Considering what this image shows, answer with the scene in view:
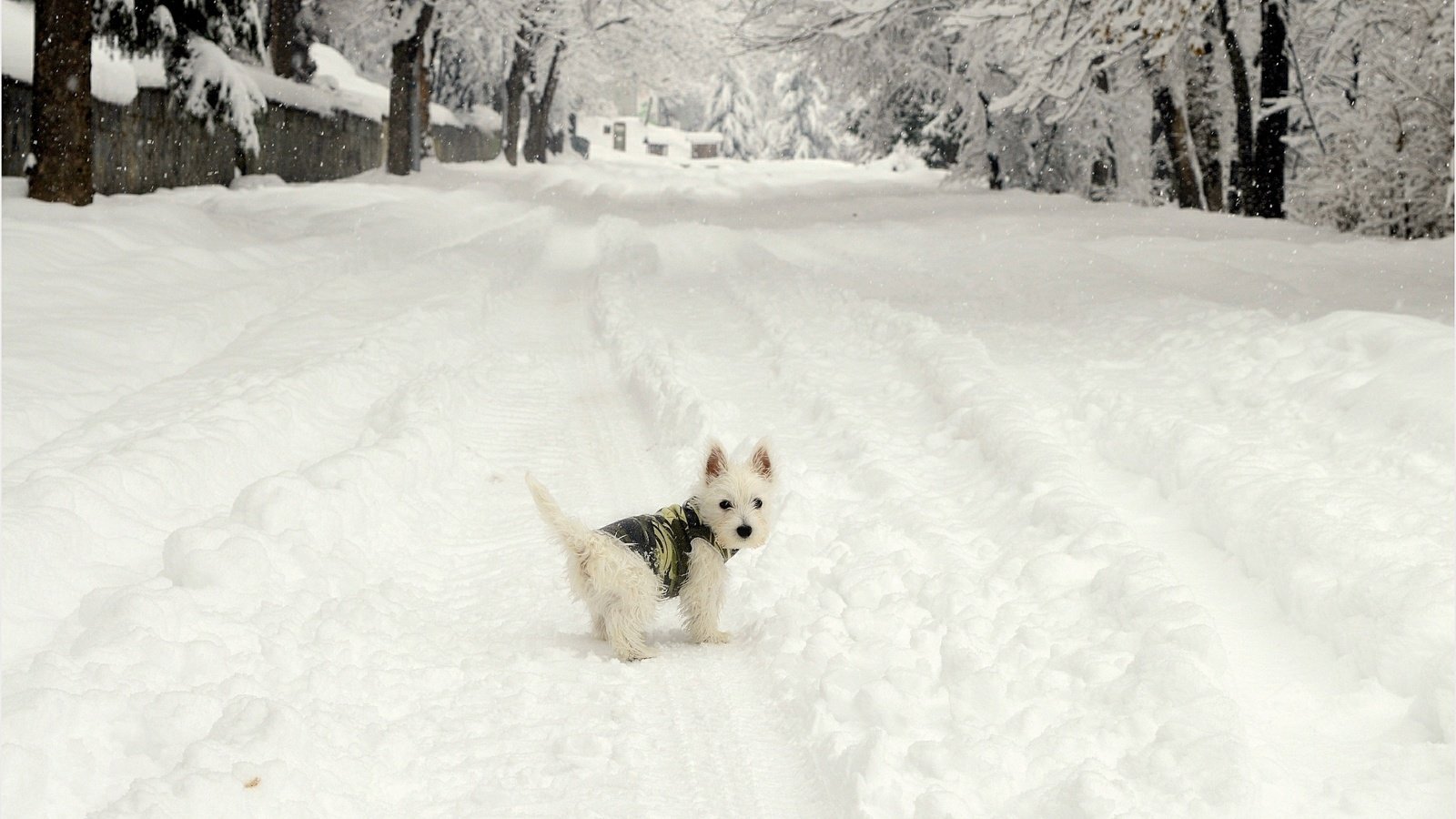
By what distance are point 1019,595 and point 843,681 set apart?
1.16 metres

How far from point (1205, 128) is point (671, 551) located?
859 inches

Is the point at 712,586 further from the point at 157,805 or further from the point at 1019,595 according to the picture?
the point at 157,805

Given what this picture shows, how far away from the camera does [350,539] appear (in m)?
5.49

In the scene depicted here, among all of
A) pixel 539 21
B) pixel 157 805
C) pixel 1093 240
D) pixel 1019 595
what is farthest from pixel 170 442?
pixel 539 21

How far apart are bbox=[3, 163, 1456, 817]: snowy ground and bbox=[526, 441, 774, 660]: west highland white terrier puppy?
7.3 inches

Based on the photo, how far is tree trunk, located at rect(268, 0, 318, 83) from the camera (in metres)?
29.0

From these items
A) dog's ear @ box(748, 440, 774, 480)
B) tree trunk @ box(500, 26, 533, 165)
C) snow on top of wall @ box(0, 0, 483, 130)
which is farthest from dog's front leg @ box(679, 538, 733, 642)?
tree trunk @ box(500, 26, 533, 165)

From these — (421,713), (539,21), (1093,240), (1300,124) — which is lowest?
(421,713)

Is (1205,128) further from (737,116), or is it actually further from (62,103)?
(737,116)

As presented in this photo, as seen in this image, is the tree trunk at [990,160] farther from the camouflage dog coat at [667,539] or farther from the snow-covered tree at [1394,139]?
the camouflage dog coat at [667,539]

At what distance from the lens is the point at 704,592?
4754 millimetres

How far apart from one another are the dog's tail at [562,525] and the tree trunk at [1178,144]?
21746 millimetres

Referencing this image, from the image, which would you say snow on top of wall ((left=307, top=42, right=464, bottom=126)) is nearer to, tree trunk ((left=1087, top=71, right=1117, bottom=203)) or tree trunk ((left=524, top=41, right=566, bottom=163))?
tree trunk ((left=524, top=41, right=566, bottom=163))

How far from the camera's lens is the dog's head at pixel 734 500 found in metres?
4.58
